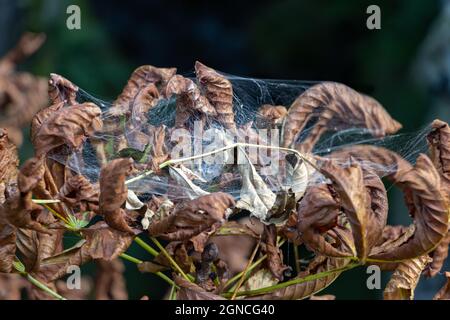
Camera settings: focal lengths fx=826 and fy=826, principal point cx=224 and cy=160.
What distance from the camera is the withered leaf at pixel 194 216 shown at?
32.5 inches

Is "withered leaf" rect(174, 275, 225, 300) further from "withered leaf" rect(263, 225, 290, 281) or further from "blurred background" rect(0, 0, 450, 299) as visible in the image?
"blurred background" rect(0, 0, 450, 299)

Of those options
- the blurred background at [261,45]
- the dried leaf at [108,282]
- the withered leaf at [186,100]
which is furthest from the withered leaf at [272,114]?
the blurred background at [261,45]

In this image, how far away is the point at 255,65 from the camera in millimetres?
4934

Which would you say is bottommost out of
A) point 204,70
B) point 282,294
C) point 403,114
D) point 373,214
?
point 403,114

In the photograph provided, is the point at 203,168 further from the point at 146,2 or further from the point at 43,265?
the point at 146,2

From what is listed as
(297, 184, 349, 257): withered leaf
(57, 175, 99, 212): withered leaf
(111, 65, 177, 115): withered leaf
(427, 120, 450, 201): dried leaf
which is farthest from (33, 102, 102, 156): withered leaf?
(427, 120, 450, 201): dried leaf

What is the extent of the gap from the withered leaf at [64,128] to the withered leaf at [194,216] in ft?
0.43

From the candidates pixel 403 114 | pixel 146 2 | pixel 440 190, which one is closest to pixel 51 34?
pixel 146 2

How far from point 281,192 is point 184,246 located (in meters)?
0.15

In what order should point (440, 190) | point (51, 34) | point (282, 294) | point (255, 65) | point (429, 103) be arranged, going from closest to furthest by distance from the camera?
point (440, 190) < point (282, 294) < point (429, 103) < point (51, 34) < point (255, 65)

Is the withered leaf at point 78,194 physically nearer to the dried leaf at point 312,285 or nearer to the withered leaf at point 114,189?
the withered leaf at point 114,189

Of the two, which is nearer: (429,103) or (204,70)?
(204,70)

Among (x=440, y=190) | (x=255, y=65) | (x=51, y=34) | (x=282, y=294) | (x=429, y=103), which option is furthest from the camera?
(x=255, y=65)

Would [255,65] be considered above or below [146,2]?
below
